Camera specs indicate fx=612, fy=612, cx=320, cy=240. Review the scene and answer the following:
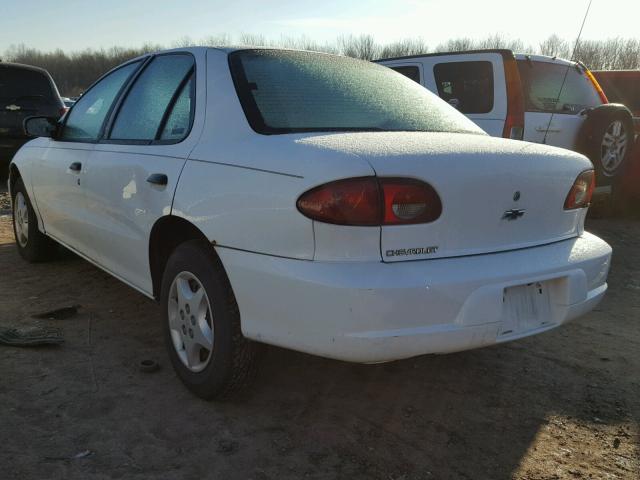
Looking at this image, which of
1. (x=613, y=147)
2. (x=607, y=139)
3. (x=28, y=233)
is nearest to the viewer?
(x=28, y=233)

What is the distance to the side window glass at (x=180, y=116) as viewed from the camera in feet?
9.44

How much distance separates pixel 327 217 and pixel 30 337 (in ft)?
7.21

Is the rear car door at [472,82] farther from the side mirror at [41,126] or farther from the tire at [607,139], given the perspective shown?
the side mirror at [41,126]

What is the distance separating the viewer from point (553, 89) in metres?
6.55

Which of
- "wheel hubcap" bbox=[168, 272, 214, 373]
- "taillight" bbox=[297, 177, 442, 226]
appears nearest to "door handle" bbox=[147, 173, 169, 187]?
"wheel hubcap" bbox=[168, 272, 214, 373]

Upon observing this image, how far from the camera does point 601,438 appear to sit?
101 inches

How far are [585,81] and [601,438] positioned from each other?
5354 mm

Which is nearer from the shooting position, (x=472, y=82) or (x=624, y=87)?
(x=472, y=82)

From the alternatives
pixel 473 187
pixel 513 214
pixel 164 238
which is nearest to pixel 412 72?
pixel 164 238

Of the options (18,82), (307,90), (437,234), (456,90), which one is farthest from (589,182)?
(18,82)

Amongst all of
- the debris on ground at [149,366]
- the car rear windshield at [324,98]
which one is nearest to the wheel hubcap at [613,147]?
the car rear windshield at [324,98]

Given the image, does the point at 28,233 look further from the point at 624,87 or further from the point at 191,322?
the point at 624,87

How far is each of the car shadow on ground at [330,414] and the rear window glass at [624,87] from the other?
19.6ft

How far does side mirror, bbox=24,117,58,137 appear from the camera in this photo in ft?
14.1
